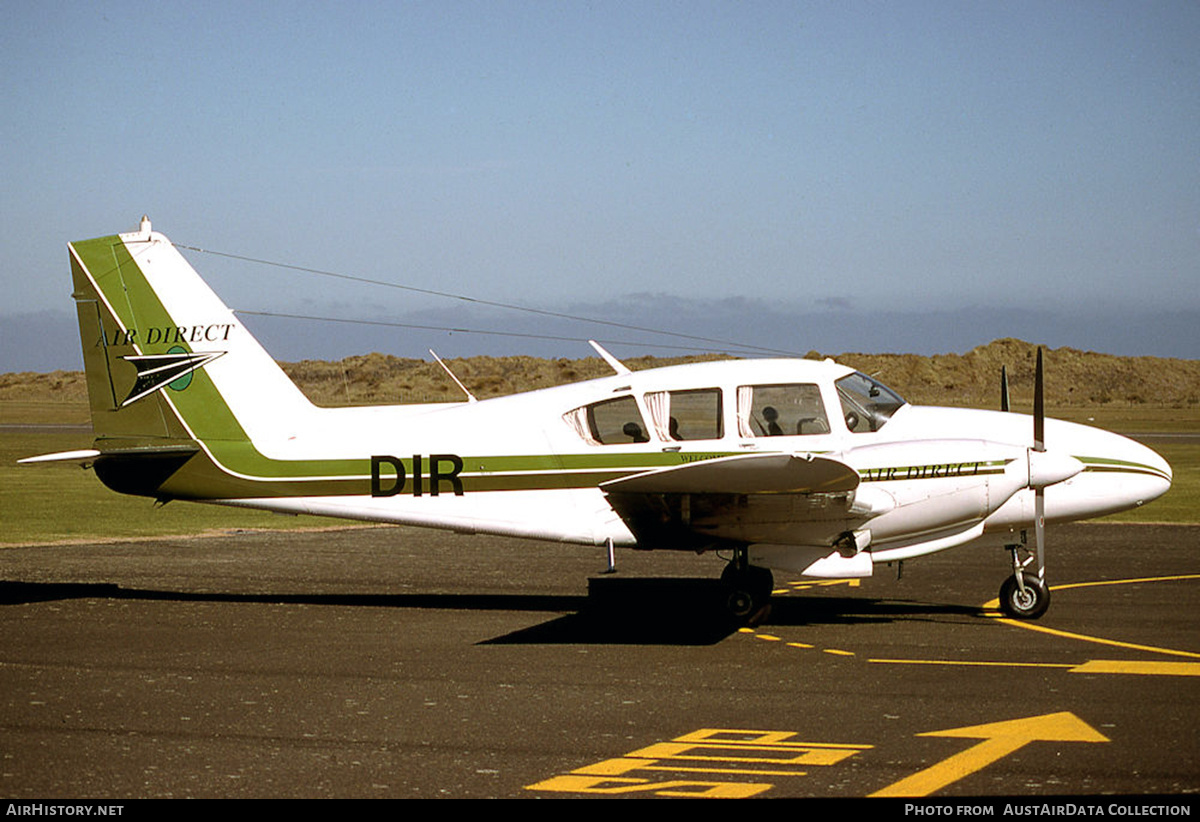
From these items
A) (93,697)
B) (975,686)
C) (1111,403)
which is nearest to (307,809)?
(93,697)

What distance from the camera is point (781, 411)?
40.0 feet

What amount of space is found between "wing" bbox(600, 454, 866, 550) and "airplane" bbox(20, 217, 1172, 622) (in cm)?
2

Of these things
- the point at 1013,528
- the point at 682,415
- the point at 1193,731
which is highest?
the point at 682,415

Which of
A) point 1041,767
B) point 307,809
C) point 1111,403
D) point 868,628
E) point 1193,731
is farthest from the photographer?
point 1111,403

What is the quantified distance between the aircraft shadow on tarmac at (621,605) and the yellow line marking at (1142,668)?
2484 mm

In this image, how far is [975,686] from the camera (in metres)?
9.11

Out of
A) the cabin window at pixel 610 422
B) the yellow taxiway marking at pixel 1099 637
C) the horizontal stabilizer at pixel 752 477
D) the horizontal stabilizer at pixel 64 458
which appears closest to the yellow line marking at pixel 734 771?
the horizontal stabilizer at pixel 752 477

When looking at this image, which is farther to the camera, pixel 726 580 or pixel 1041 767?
pixel 726 580

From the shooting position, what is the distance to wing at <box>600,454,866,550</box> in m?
10.9

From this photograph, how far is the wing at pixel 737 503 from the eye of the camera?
10.9m

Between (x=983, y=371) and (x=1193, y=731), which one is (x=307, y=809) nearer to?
(x=1193, y=731)

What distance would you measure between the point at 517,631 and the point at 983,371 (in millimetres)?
109194

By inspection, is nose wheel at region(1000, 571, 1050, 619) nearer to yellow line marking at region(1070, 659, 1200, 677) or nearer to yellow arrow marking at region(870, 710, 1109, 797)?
yellow line marking at region(1070, 659, 1200, 677)

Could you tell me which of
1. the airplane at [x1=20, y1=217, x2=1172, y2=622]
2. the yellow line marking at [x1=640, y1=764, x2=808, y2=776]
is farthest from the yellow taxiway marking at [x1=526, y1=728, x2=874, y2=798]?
the airplane at [x1=20, y1=217, x2=1172, y2=622]
